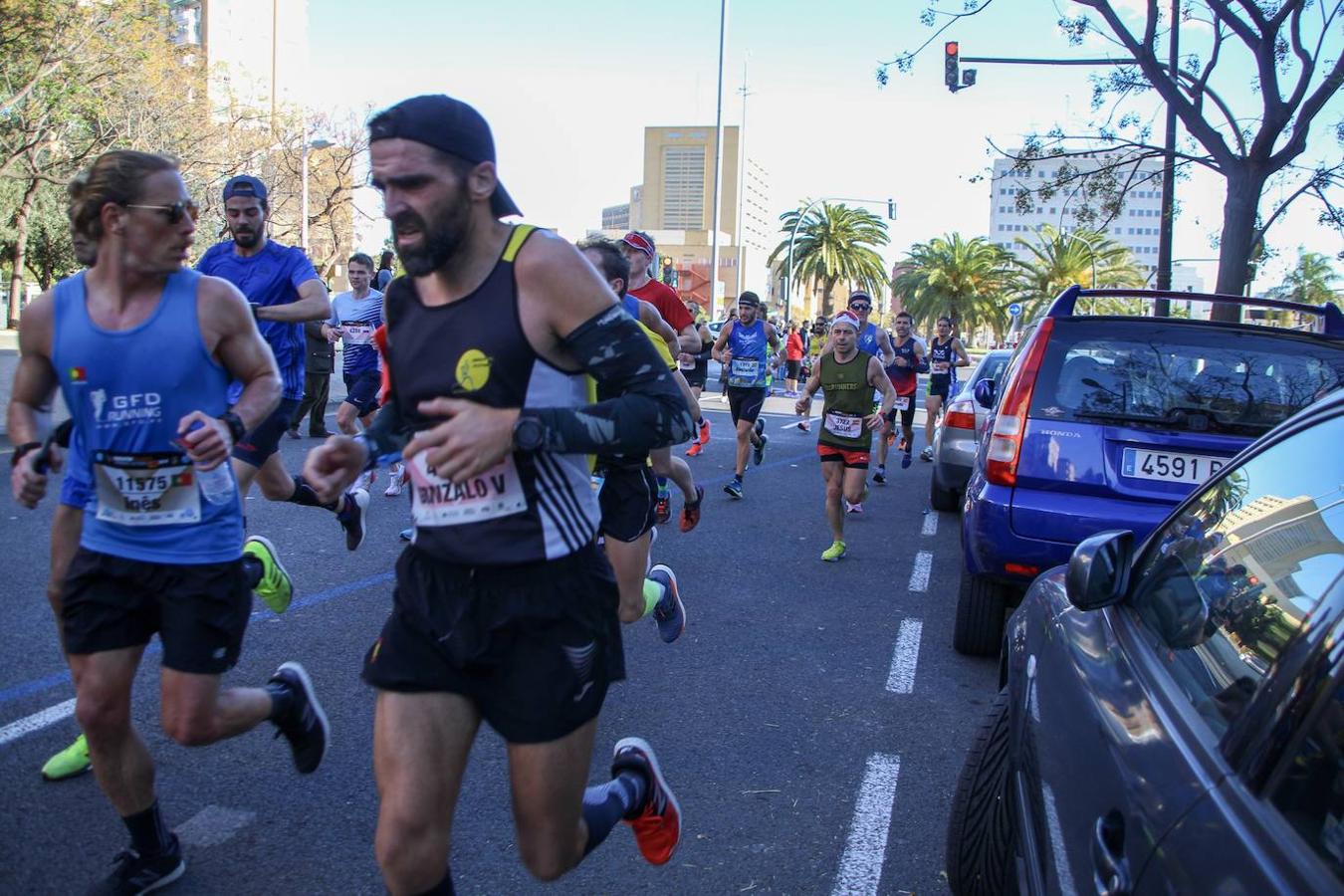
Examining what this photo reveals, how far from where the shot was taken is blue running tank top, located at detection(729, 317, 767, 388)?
39.4 feet

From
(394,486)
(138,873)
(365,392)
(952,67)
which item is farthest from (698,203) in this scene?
(138,873)

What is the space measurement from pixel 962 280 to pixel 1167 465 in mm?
66831

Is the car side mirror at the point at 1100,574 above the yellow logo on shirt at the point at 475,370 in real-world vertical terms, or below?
below

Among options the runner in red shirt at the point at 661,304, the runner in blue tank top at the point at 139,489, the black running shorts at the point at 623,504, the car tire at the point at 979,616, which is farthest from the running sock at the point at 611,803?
the runner in red shirt at the point at 661,304

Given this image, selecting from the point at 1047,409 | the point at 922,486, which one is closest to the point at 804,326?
the point at 922,486

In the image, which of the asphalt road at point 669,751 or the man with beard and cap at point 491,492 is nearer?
the man with beard and cap at point 491,492

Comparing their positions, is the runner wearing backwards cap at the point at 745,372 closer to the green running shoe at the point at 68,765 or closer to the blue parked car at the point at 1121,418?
the blue parked car at the point at 1121,418

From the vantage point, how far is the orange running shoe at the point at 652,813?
295 cm

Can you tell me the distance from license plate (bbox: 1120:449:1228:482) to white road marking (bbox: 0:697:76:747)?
14.2 feet

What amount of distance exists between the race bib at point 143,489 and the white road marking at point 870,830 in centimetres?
208

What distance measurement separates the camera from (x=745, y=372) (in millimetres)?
12148

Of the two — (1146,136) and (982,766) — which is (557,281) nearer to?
(982,766)

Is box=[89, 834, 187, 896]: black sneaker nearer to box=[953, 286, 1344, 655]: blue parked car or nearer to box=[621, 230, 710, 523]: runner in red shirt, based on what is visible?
box=[953, 286, 1344, 655]: blue parked car

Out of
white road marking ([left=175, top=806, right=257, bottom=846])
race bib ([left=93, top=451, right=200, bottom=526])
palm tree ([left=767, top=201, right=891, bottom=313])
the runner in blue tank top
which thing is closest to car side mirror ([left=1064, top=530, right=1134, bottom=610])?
the runner in blue tank top
